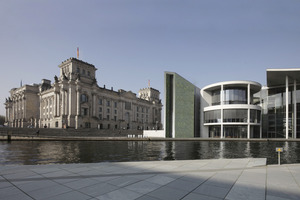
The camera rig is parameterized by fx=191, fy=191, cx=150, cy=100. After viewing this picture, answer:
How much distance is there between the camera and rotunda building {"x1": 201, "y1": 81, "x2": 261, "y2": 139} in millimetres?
58062

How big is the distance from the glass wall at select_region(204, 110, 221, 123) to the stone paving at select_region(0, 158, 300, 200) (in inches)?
2099

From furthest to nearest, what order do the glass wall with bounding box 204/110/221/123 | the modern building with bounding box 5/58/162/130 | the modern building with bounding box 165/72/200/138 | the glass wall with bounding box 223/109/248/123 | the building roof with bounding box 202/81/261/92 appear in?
1. the modern building with bounding box 5/58/162/130
2. the glass wall with bounding box 204/110/221/123
3. the modern building with bounding box 165/72/200/138
4. the building roof with bounding box 202/81/261/92
5. the glass wall with bounding box 223/109/248/123

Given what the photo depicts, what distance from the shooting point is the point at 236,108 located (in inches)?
2297

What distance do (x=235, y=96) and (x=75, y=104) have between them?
61.7 m

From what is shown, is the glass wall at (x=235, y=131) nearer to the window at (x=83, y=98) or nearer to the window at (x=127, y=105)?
the window at (x=83, y=98)

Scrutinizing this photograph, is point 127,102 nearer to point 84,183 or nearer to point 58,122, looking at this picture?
point 58,122

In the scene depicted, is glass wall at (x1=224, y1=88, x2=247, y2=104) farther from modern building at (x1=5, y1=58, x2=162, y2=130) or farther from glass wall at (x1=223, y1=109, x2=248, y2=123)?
modern building at (x1=5, y1=58, x2=162, y2=130)

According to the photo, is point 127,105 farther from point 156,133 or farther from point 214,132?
point 214,132

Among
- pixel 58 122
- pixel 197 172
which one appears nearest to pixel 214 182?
pixel 197 172

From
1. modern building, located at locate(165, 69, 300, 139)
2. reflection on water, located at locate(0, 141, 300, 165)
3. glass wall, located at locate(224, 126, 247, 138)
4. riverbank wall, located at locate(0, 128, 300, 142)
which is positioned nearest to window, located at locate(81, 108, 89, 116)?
riverbank wall, located at locate(0, 128, 300, 142)

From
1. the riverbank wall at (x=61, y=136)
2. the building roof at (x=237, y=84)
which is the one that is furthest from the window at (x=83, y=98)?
the building roof at (x=237, y=84)

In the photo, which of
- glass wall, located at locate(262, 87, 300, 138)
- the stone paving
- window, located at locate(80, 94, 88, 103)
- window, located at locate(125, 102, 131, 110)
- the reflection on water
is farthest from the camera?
window, located at locate(125, 102, 131, 110)

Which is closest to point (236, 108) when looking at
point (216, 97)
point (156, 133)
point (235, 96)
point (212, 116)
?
point (235, 96)

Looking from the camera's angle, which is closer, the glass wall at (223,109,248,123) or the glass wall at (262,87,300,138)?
the glass wall at (223,109,248,123)
